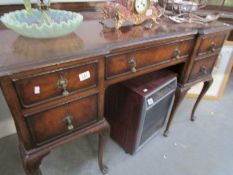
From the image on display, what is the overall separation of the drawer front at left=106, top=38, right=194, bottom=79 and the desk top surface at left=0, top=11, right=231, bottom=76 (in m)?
0.05

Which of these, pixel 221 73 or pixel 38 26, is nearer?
pixel 38 26

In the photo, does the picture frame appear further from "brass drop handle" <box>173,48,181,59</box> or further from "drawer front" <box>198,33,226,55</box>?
"brass drop handle" <box>173,48,181,59</box>

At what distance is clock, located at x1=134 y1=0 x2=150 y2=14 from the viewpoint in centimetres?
96

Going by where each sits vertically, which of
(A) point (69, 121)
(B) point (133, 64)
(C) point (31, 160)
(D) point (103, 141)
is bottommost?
(D) point (103, 141)

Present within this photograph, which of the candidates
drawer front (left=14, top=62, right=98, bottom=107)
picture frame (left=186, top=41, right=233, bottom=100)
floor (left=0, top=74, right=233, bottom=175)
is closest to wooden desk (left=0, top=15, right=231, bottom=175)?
drawer front (left=14, top=62, right=98, bottom=107)

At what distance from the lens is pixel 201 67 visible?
50.1 inches

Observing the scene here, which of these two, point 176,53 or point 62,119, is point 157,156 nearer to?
point 176,53

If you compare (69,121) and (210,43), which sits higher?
(210,43)

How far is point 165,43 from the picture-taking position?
37.5 inches

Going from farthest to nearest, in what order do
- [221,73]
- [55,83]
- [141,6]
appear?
[221,73] → [141,6] → [55,83]

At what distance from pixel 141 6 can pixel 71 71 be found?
0.58m

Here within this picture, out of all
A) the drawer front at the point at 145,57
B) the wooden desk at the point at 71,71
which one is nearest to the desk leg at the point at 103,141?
the wooden desk at the point at 71,71

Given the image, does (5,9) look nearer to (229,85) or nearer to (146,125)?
(146,125)

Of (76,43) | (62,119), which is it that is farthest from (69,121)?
(76,43)
